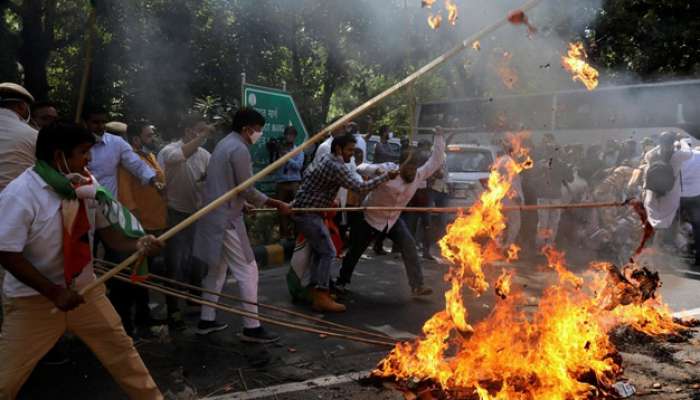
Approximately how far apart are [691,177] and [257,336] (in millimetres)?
7329

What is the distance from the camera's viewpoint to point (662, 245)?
905cm

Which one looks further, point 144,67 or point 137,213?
point 144,67

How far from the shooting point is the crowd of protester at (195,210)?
287 centimetres

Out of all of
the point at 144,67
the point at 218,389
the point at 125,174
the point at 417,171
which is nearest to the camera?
the point at 218,389

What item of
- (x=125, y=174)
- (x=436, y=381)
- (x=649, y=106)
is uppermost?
(x=649, y=106)

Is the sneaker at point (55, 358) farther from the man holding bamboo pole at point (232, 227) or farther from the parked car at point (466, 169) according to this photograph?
the parked car at point (466, 169)

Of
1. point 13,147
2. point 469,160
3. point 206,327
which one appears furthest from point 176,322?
point 469,160

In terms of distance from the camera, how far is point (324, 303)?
6.17m

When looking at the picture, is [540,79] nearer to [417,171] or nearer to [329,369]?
[417,171]

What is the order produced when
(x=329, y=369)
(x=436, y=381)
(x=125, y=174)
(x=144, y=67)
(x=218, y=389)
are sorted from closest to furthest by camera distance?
1. (x=436, y=381)
2. (x=218, y=389)
3. (x=329, y=369)
4. (x=125, y=174)
5. (x=144, y=67)

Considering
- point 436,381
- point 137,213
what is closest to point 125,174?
point 137,213

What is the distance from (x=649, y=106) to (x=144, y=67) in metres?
11.4

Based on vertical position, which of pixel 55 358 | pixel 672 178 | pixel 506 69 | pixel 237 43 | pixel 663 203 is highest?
pixel 237 43

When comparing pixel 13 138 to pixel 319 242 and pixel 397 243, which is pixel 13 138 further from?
pixel 397 243
